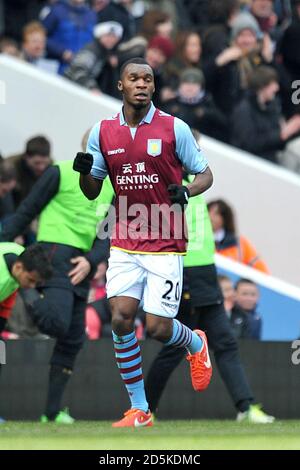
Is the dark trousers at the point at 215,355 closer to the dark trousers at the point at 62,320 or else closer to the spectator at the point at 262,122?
the dark trousers at the point at 62,320

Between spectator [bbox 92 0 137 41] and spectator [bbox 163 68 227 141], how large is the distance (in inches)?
53.7

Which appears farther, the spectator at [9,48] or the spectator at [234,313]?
the spectator at [9,48]

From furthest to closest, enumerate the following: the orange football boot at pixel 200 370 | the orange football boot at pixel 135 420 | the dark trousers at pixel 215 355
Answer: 1. the dark trousers at pixel 215 355
2. the orange football boot at pixel 200 370
3. the orange football boot at pixel 135 420

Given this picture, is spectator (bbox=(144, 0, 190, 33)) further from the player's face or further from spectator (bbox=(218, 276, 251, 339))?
the player's face

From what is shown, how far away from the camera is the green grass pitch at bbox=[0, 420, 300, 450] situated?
9.29 meters

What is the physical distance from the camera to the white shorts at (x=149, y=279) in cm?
1069

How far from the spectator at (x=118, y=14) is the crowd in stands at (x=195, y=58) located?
0.06ft

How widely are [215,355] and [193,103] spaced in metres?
5.29

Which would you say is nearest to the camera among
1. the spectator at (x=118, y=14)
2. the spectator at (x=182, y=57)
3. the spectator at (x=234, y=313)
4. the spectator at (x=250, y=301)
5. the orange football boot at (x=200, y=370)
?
the orange football boot at (x=200, y=370)

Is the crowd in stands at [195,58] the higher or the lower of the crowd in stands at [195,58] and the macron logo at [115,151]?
the higher

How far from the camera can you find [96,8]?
18.8 metres

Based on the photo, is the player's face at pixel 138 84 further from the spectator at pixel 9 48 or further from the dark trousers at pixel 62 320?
the spectator at pixel 9 48

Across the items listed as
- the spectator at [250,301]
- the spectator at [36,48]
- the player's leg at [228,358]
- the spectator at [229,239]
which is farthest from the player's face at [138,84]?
the spectator at [36,48]

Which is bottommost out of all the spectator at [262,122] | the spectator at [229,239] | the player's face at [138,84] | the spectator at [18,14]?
the spectator at [229,239]
